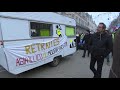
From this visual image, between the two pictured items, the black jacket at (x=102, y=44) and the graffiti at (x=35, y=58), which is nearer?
the black jacket at (x=102, y=44)

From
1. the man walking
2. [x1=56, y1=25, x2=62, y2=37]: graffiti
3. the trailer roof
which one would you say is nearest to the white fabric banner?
[x1=56, y1=25, x2=62, y2=37]: graffiti

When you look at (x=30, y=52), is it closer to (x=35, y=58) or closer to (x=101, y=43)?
(x=35, y=58)

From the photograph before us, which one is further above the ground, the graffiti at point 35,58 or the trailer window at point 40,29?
the trailer window at point 40,29

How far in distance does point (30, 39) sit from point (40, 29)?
2.93 ft

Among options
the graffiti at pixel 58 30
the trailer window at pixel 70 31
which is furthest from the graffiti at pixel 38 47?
the trailer window at pixel 70 31

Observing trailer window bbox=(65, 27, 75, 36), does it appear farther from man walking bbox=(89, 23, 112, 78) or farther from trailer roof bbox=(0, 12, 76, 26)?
man walking bbox=(89, 23, 112, 78)

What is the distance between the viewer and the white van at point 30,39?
5062mm

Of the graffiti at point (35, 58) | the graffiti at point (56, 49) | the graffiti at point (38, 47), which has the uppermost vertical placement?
the graffiti at point (38, 47)

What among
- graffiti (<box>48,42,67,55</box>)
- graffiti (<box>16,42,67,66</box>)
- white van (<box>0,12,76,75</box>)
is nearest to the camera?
white van (<box>0,12,76,75</box>)

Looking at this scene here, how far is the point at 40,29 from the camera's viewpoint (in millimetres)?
6660

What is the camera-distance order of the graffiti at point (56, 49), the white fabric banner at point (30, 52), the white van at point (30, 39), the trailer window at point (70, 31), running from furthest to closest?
the trailer window at point (70, 31) < the graffiti at point (56, 49) < the white fabric banner at point (30, 52) < the white van at point (30, 39)

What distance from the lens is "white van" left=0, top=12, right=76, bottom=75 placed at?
5.06 m

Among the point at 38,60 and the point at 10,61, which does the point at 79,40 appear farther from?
the point at 10,61

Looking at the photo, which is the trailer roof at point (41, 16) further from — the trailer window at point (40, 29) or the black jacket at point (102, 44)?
Result: the black jacket at point (102, 44)
